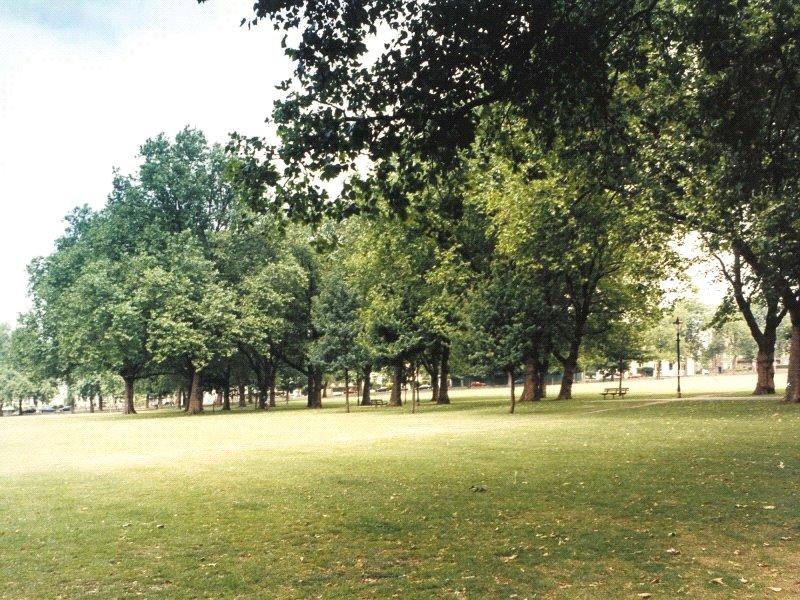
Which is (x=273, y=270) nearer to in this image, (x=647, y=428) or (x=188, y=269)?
(x=188, y=269)

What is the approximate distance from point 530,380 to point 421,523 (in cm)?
3682

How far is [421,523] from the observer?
9.04 meters

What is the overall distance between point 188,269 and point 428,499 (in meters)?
40.8

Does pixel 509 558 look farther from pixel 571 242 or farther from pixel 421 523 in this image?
pixel 571 242

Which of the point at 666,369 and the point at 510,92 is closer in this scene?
the point at 510,92

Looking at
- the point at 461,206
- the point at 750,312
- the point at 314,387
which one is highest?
the point at 461,206

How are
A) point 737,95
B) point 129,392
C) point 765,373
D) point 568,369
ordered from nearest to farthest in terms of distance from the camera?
point 737,95
point 765,373
point 568,369
point 129,392

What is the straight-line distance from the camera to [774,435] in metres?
18.0

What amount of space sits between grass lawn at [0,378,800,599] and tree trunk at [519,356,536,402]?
971 inches

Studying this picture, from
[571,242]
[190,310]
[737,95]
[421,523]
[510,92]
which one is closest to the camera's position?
[421,523]

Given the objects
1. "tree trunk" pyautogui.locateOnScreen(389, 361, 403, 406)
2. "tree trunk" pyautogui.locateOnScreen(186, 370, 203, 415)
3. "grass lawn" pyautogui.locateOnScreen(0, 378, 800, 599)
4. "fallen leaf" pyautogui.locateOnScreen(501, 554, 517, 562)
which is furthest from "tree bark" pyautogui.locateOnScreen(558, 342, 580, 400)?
"fallen leaf" pyautogui.locateOnScreen(501, 554, 517, 562)

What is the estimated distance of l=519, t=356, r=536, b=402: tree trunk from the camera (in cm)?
4281

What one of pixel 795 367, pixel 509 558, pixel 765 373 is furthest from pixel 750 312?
pixel 509 558

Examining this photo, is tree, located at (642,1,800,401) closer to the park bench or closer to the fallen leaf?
the fallen leaf
